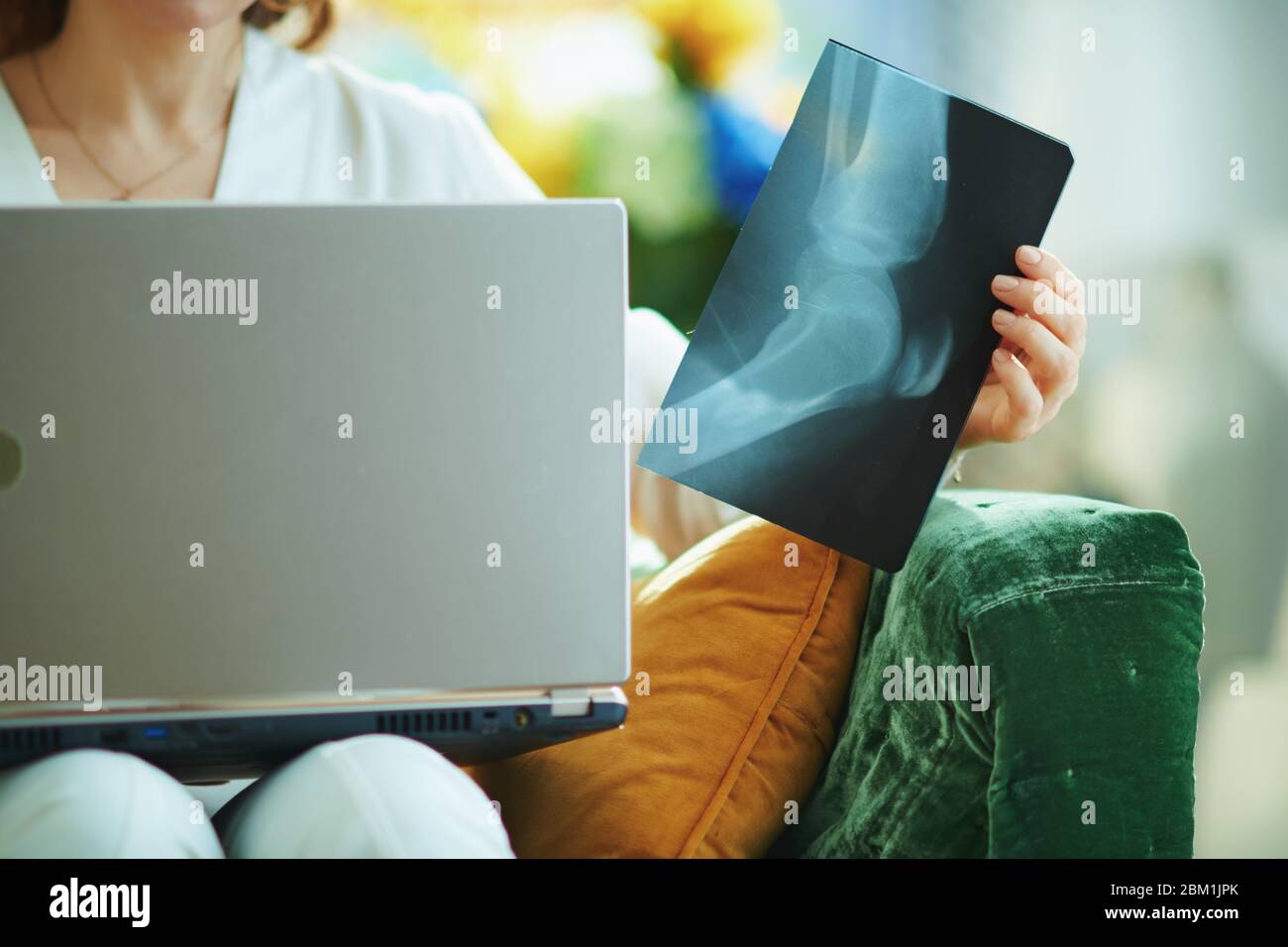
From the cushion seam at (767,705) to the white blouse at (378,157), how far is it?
198 millimetres

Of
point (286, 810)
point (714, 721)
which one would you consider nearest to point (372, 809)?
point (286, 810)

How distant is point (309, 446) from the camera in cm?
66

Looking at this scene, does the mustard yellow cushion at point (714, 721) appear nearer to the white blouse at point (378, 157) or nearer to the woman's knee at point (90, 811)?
the white blouse at point (378, 157)

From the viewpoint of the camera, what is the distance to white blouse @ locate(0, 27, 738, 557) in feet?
3.67

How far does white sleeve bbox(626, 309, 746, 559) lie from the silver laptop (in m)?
0.43

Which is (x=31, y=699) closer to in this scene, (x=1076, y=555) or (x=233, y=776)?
(x=233, y=776)

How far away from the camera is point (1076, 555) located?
0.83m

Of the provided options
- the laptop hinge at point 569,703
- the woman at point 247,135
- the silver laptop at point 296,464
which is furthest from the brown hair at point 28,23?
the laptop hinge at point 569,703

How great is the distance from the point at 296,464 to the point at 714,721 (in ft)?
1.36

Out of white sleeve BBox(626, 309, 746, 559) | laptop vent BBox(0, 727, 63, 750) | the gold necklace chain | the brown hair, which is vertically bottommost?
laptop vent BBox(0, 727, 63, 750)

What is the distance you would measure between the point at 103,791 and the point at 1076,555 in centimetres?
68

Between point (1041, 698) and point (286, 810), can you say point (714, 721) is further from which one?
point (286, 810)

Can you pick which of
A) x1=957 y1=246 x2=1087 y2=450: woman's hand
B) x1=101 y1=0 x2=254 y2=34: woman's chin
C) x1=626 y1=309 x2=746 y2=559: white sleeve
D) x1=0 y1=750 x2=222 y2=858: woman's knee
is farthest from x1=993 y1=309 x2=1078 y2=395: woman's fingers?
x1=101 y1=0 x2=254 y2=34: woman's chin

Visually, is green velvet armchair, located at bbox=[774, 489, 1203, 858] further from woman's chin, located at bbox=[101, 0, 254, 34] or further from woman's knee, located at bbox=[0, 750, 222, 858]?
woman's chin, located at bbox=[101, 0, 254, 34]
